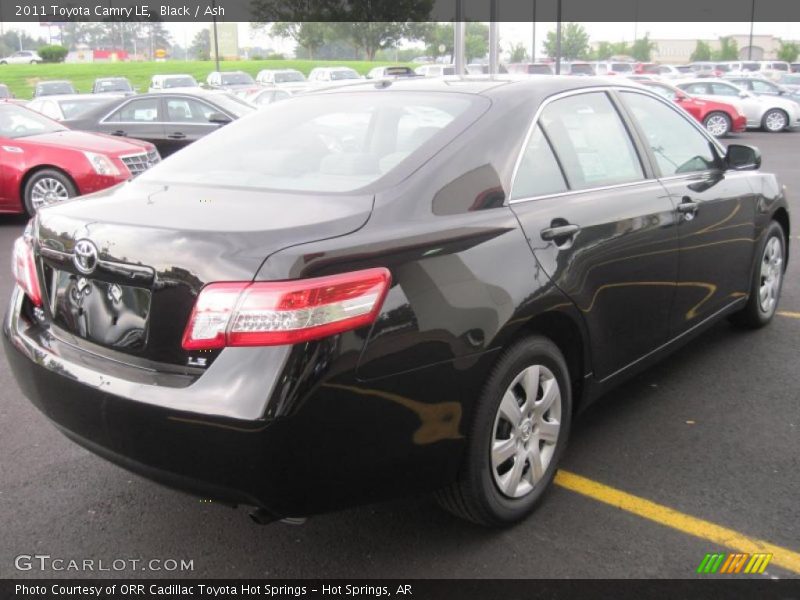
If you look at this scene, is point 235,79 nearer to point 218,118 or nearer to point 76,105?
point 76,105

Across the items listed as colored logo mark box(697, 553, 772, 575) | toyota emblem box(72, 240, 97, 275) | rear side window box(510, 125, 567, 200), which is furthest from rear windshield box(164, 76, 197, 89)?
colored logo mark box(697, 553, 772, 575)

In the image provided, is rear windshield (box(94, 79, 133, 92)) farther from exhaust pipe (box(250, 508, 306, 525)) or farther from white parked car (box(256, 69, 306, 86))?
exhaust pipe (box(250, 508, 306, 525))

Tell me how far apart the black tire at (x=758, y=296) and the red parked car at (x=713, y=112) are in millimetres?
17303

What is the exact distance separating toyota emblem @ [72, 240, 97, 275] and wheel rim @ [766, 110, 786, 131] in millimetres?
23984

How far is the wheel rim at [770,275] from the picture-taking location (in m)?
5.07

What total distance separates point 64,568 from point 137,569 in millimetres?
251

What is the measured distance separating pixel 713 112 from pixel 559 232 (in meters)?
20.6

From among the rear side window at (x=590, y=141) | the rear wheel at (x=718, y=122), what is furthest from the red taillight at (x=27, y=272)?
the rear wheel at (x=718, y=122)

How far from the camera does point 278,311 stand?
7.38 feet

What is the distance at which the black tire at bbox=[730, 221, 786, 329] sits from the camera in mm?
4901

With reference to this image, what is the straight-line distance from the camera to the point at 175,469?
7.87 ft

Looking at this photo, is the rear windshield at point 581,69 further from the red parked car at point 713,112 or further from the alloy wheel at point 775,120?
the red parked car at point 713,112

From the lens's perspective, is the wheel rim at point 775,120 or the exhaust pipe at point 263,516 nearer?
the exhaust pipe at point 263,516

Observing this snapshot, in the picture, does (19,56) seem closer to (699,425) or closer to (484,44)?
(484,44)
